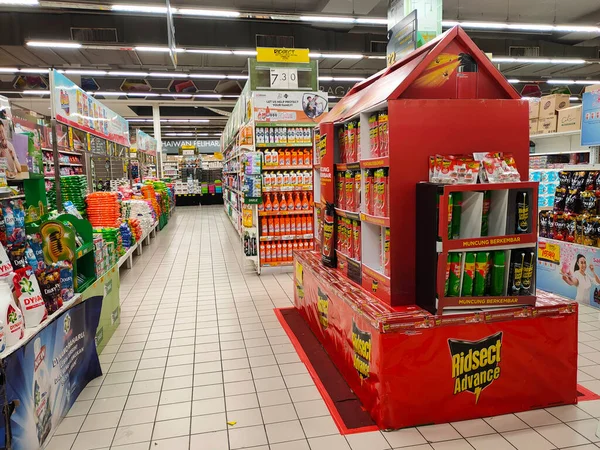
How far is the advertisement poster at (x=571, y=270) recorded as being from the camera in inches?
199

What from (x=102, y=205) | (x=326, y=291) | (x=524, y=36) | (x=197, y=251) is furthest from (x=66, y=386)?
(x=524, y=36)

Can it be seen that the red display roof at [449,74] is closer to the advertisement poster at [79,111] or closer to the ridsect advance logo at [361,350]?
the ridsect advance logo at [361,350]

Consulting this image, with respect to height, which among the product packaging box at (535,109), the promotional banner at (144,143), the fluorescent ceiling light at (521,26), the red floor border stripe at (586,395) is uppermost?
the fluorescent ceiling light at (521,26)

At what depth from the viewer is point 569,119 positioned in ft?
21.9

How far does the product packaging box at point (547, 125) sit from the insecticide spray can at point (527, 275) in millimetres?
5247

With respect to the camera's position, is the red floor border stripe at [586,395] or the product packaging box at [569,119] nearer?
the red floor border stripe at [586,395]

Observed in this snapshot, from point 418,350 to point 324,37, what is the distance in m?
11.9

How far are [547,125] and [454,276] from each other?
5735 millimetres

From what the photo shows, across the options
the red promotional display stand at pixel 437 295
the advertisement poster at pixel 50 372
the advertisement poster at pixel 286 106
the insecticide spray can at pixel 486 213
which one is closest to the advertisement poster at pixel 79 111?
the advertisement poster at pixel 286 106

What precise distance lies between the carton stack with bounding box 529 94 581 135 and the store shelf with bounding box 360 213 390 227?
483 cm

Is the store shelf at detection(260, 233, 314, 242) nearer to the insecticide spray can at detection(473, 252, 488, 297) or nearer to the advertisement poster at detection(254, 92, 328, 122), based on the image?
the advertisement poster at detection(254, 92, 328, 122)

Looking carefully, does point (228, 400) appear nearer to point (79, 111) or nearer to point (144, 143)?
point (79, 111)

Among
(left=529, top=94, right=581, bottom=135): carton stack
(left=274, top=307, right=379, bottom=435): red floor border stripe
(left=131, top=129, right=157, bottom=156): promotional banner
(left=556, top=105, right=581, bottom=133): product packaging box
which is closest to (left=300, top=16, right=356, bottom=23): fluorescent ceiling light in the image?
(left=529, top=94, right=581, bottom=135): carton stack

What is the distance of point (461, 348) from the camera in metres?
2.80
